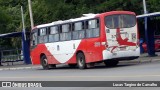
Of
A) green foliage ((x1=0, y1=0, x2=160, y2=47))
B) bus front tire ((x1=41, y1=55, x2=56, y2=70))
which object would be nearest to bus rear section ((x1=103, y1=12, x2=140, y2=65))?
bus front tire ((x1=41, y1=55, x2=56, y2=70))

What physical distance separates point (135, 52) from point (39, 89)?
1057 centimetres

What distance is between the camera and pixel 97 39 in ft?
83.0

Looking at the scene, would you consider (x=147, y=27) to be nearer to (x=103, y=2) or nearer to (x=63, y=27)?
(x=63, y=27)

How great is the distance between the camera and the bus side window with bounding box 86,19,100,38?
2547 cm

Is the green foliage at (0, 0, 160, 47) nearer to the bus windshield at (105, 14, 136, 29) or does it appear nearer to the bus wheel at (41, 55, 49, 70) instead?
the bus wheel at (41, 55, 49, 70)

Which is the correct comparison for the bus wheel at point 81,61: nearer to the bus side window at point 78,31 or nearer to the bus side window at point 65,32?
the bus side window at point 78,31

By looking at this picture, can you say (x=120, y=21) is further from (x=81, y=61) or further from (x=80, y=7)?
(x=80, y=7)

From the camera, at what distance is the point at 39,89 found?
15984mm

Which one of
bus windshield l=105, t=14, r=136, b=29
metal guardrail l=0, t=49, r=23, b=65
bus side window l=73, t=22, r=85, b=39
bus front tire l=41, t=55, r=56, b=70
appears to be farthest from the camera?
metal guardrail l=0, t=49, r=23, b=65

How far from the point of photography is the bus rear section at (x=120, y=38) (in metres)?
25.0

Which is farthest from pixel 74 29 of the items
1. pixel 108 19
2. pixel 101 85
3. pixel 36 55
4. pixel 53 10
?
pixel 53 10

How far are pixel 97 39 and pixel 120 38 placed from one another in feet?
4.03

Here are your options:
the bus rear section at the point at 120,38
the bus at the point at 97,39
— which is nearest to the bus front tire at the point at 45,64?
the bus at the point at 97,39

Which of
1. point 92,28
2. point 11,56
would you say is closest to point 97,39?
point 92,28
